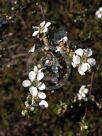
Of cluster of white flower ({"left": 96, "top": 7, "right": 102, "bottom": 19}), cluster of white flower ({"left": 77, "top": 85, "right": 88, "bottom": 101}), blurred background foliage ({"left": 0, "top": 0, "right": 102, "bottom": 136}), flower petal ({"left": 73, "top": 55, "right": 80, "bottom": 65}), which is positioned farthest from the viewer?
cluster of white flower ({"left": 96, "top": 7, "right": 102, "bottom": 19})

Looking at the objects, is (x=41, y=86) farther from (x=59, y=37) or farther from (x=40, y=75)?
(x=59, y=37)

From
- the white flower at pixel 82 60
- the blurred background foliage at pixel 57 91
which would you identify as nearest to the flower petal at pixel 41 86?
the white flower at pixel 82 60

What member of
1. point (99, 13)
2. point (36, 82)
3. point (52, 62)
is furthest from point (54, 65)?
point (99, 13)

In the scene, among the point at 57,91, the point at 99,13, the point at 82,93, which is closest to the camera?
the point at 82,93

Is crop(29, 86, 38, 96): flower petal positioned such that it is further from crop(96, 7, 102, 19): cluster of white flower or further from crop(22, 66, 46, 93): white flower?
crop(96, 7, 102, 19): cluster of white flower

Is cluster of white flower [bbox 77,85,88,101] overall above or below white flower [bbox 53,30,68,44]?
above

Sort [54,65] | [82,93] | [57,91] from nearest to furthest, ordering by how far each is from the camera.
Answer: [54,65] < [82,93] < [57,91]

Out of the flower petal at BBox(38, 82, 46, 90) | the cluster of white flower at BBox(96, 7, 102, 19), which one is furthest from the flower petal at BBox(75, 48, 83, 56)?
the cluster of white flower at BBox(96, 7, 102, 19)

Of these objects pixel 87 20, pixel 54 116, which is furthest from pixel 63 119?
pixel 87 20

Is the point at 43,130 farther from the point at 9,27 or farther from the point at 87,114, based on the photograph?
the point at 9,27
